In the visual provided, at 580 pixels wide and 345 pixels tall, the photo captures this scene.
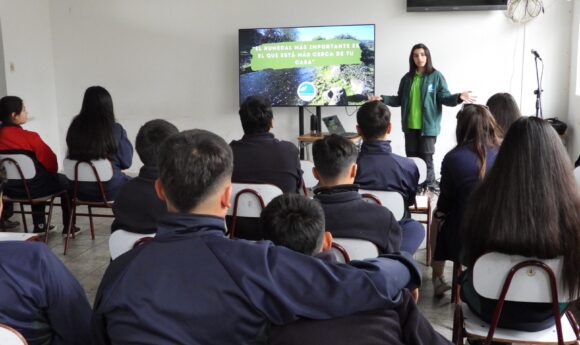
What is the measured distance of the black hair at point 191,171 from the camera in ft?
4.21

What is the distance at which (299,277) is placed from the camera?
1132 mm

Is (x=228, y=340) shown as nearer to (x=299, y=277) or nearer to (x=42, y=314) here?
(x=299, y=277)

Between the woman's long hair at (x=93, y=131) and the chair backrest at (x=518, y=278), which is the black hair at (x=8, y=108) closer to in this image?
the woman's long hair at (x=93, y=131)

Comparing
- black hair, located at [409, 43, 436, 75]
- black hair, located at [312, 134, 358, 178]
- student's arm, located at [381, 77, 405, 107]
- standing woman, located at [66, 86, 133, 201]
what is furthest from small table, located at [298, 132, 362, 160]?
black hair, located at [312, 134, 358, 178]

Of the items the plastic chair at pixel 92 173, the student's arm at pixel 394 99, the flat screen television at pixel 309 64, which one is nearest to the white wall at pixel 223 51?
the flat screen television at pixel 309 64

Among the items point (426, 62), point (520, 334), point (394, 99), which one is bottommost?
point (520, 334)

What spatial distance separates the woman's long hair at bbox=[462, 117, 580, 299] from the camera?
1.81 metres

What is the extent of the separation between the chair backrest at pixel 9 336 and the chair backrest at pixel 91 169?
2.78 metres

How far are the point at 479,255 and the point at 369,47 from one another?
4495 millimetres

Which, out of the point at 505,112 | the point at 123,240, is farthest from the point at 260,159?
the point at 505,112

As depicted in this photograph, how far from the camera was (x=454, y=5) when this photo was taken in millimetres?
6008

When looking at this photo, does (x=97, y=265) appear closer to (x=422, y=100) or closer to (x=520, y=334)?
(x=520, y=334)

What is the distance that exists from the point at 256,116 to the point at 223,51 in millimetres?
4067

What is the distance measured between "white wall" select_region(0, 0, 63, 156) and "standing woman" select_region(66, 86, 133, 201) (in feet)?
10.3
